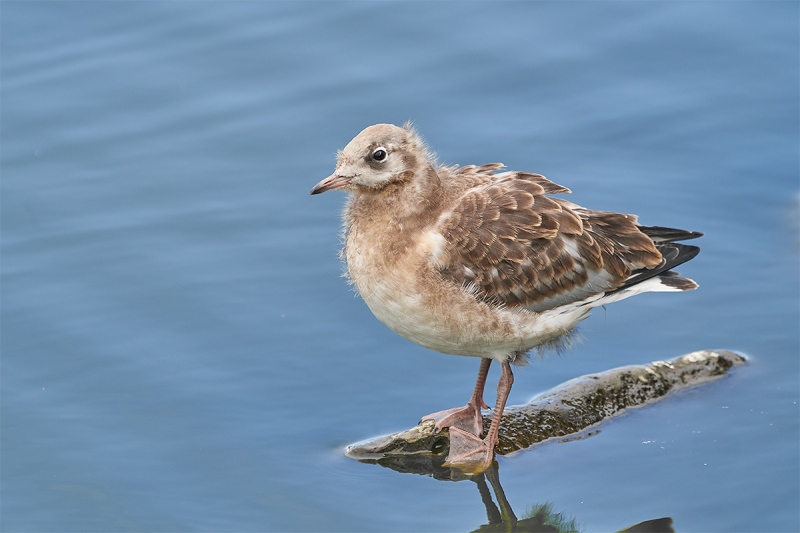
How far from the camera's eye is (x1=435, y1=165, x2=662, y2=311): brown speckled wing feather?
30.3 feet

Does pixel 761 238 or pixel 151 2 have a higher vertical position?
pixel 151 2

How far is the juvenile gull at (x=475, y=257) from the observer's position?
909 centimetres

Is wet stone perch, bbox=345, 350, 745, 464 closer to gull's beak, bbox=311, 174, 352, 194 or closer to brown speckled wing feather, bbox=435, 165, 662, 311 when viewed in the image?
brown speckled wing feather, bbox=435, 165, 662, 311

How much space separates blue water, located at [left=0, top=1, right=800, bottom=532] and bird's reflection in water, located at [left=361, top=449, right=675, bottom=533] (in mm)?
77

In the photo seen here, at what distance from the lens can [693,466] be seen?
30.4ft

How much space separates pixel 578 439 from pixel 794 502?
1659 millimetres

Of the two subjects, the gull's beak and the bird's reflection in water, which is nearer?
the bird's reflection in water

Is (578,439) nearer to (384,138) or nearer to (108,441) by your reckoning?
(384,138)

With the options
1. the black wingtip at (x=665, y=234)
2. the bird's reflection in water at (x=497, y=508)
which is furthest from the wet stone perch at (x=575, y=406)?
the black wingtip at (x=665, y=234)

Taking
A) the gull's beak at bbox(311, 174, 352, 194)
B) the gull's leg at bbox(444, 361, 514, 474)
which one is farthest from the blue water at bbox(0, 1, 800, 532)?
the gull's beak at bbox(311, 174, 352, 194)

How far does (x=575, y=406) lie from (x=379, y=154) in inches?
102

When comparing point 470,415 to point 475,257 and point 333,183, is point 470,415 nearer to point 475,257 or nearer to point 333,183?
point 475,257

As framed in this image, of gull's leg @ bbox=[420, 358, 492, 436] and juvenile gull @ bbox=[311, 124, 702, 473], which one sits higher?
juvenile gull @ bbox=[311, 124, 702, 473]

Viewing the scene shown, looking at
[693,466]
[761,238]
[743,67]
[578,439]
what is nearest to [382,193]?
[578,439]
